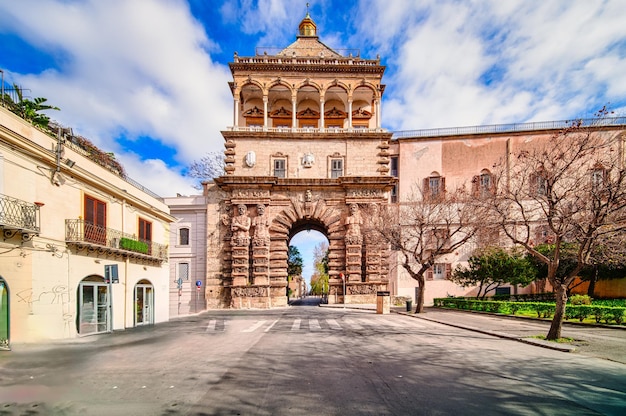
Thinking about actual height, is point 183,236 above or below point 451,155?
below

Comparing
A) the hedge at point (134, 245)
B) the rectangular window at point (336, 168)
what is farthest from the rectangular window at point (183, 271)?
the hedge at point (134, 245)

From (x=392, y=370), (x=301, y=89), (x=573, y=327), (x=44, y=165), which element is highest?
(x=301, y=89)

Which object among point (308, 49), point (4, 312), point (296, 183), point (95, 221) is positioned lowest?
point (4, 312)

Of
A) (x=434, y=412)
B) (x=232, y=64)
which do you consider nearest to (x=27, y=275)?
(x=434, y=412)

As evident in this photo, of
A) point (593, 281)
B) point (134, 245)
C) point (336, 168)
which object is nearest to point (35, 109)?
point (134, 245)

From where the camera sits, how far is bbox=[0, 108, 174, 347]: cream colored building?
11703 mm

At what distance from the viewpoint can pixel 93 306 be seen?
1567 centimetres

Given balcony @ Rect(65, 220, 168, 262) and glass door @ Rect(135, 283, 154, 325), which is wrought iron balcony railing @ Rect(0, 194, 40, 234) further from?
glass door @ Rect(135, 283, 154, 325)

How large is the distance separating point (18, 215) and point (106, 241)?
4786 mm

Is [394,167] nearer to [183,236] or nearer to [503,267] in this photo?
[503,267]

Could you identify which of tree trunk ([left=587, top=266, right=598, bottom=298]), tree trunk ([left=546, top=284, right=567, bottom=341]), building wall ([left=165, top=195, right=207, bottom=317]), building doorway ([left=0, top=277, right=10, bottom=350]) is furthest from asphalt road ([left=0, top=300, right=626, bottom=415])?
building wall ([left=165, top=195, right=207, bottom=317])

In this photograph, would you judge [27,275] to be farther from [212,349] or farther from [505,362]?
[505,362]

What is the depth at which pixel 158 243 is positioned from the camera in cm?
2253

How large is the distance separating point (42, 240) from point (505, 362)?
47.1 feet
